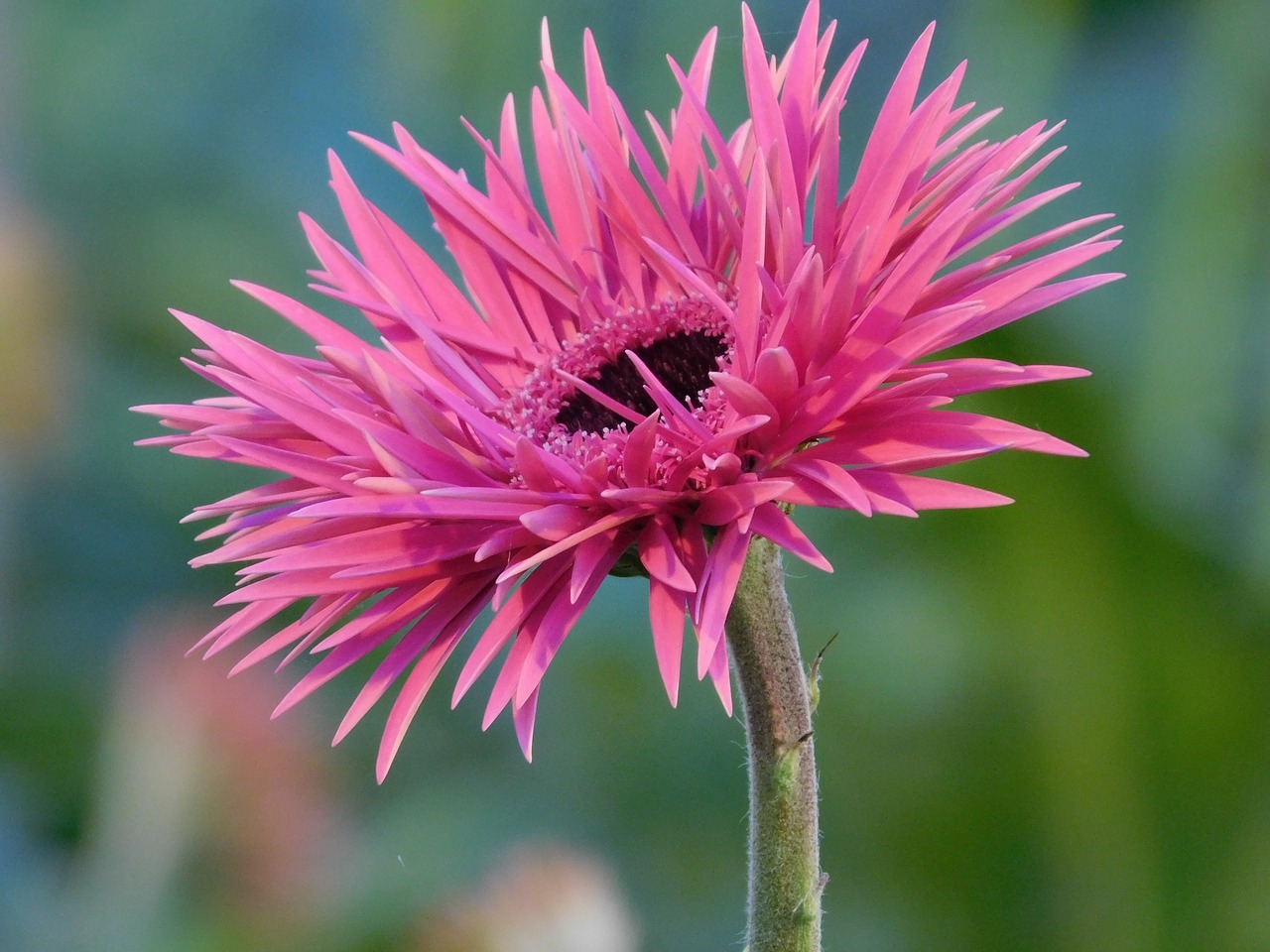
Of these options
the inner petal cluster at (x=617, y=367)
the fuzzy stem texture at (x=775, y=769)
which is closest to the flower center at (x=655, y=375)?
the inner petal cluster at (x=617, y=367)

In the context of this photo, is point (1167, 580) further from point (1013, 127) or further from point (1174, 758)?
point (1013, 127)

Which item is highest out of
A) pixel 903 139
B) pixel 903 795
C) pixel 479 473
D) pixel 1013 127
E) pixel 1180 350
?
pixel 1013 127

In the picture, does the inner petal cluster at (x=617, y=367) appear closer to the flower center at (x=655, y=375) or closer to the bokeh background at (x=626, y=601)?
the flower center at (x=655, y=375)

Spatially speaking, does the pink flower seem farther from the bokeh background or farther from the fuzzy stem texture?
the bokeh background

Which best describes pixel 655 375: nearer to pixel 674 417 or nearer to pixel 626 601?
pixel 674 417

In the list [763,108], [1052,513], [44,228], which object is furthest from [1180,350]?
[44,228]

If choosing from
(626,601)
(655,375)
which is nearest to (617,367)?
(655,375)
